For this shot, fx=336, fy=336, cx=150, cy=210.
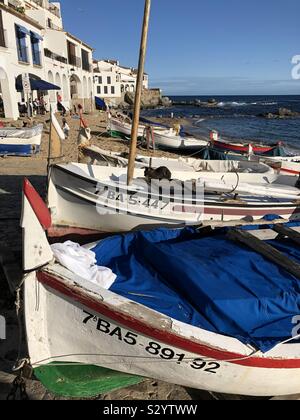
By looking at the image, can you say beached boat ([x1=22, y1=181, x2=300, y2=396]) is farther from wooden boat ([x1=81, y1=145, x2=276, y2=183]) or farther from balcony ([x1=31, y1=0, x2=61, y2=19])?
balcony ([x1=31, y1=0, x2=61, y2=19])

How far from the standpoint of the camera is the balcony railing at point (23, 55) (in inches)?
1087

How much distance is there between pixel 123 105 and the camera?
82312mm

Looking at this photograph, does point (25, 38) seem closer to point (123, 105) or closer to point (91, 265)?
point (91, 265)

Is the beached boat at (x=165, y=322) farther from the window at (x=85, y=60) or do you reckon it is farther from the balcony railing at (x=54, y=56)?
the window at (x=85, y=60)

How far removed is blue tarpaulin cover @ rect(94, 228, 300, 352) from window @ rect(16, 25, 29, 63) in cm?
2800

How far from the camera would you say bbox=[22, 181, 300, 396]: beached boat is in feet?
10.8

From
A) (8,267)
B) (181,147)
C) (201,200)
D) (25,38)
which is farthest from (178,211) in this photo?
(25,38)

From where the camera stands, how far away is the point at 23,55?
28.4 metres

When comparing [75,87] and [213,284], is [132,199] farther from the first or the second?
[75,87]

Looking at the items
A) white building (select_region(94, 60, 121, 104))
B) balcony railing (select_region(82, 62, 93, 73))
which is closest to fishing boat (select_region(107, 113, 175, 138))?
balcony railing (select_region(82, 62, 93, 73))

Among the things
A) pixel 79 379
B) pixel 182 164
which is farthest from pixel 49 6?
pixel 79 379

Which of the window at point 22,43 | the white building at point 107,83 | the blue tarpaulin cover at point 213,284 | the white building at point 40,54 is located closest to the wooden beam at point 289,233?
the blue tarpaulin cover at point 213,284

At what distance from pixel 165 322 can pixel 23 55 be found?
1214 inches

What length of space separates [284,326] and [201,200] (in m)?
4.48
